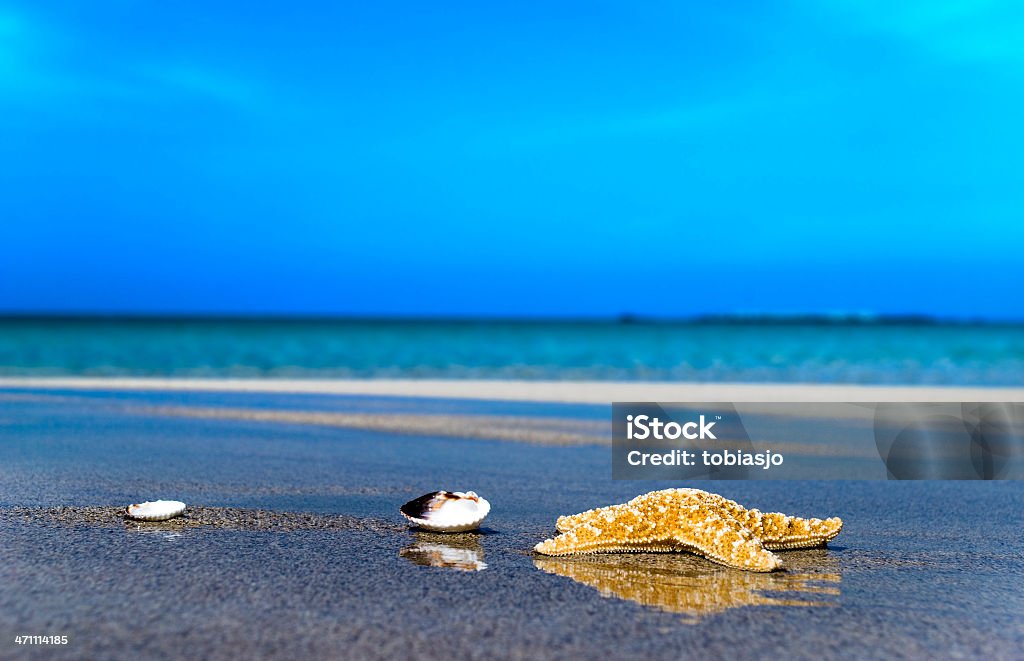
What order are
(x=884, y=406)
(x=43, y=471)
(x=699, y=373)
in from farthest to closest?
(x=699, y=373)
(x=884, y=406)
(x=43, y=471)

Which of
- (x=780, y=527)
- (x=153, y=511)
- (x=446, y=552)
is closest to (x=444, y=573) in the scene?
(x=446, y=552)

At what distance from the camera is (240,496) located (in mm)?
4793

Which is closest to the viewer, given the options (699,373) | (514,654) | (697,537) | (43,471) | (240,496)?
(514,654)

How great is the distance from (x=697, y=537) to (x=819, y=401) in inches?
353

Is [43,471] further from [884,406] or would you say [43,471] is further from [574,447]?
[884,406]

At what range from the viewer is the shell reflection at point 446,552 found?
3.40 metres

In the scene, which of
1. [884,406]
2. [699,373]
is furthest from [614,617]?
[699,373]

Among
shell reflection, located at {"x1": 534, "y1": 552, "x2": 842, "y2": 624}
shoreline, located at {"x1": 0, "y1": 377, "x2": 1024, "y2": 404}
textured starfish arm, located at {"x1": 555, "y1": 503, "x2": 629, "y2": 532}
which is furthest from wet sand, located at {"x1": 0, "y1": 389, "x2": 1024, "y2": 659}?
shoreline, located at {"x1": 0, "y1": 377, "x2": 1024, "y2": 404}

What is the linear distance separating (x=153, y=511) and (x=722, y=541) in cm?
239

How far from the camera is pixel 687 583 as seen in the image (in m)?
3.14

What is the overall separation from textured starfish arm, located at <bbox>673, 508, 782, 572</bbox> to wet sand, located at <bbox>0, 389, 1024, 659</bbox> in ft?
0.20

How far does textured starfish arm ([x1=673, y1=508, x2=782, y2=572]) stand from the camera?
3256mm

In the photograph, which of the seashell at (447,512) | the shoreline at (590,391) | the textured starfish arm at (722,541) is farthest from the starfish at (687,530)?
the shoreline at (590,391)

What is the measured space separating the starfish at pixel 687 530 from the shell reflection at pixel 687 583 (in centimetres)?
5
